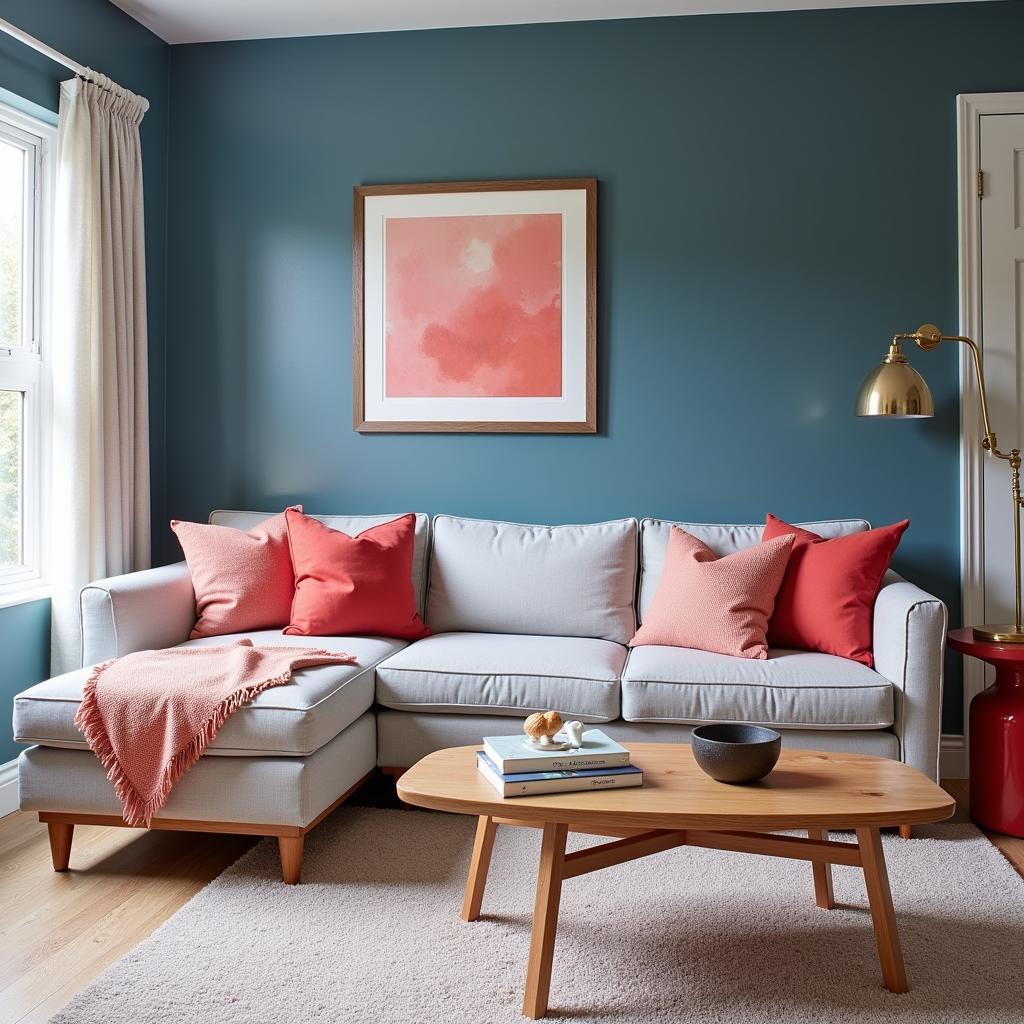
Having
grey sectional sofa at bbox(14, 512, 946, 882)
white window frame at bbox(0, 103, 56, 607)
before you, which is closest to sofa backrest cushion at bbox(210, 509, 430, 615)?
grey sectional sofa at bbox(14, 512, 946, 882)

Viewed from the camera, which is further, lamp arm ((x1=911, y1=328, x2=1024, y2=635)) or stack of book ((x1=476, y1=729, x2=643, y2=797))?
lamp arm ((x1=911, y1=328, x2=1024, y2=635))

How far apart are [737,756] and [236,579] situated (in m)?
1.90

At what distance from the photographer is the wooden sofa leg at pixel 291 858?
2471 millimetres

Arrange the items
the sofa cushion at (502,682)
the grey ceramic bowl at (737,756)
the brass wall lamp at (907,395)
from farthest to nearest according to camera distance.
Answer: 1. the brass wall lamp at (907,395)
2. the sofa cushion at (502,682)
3. the grey ceramic bowl at (737,756)

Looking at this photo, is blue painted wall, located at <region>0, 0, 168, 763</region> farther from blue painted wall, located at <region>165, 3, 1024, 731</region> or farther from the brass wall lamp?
the brass wall lamp

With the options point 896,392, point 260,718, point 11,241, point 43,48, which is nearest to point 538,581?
point 260,718

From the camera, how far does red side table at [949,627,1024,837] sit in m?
2.84

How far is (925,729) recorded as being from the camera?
277cm

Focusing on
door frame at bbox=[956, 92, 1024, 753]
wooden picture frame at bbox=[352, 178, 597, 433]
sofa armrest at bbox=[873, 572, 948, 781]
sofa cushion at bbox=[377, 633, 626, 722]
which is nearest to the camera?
sofa armrest at bbox=[873, 572, 948, 781]

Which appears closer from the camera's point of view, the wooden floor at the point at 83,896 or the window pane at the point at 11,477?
the wooden floor at the point at 83,896

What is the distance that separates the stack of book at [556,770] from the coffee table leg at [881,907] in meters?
0.47

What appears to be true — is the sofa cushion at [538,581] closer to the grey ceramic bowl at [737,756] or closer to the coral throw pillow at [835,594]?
the coral throw pillow at [835,594]

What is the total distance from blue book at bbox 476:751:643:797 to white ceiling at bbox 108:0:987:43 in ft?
9.12

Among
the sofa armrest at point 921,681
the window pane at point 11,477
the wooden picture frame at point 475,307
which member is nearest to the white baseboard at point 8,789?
the window pane at point 11,477
